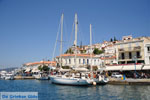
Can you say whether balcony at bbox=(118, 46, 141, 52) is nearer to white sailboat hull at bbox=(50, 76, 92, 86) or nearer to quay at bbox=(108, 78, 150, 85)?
quay at bbox=(108, 78, 150, 85)

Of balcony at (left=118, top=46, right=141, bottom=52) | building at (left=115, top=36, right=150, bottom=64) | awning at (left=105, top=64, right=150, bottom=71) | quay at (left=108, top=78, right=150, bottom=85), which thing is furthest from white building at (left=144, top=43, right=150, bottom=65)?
quay at (left=108, top=78, right=150, bottom=85)

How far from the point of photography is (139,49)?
41875mm

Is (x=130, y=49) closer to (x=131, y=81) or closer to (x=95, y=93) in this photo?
(x=131, y=81)

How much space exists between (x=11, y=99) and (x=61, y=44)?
30577 millimetres

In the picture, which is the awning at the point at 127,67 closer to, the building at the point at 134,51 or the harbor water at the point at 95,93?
the building at the point at 134,51

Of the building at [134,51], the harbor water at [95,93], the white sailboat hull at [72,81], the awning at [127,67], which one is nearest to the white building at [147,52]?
the building at [134,51]

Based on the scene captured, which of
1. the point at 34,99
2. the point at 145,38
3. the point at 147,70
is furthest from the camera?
the point at 145,38

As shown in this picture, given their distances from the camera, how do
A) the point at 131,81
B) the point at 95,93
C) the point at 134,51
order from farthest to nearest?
the point at 134,51
the point at 131,81
the point at 95,93

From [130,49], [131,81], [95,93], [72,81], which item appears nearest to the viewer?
[95,93]

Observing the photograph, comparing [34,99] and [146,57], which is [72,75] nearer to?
[146,57]

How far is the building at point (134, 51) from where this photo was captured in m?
40.9

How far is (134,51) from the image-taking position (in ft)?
142

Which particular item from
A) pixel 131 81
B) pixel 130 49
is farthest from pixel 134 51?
pixel 131 81

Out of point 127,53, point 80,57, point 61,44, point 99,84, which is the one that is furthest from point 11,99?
point 80,57
